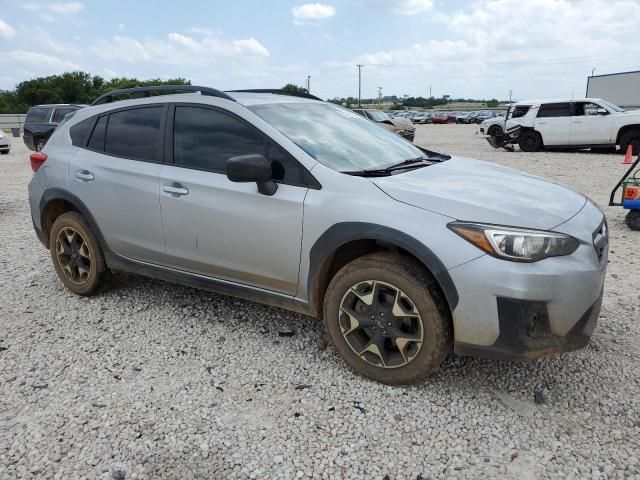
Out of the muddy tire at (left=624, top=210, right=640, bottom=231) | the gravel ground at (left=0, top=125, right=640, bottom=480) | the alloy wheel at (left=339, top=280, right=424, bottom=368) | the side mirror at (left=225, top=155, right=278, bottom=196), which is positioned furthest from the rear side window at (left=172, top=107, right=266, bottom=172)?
the muddy tire at (left=624, top=210, right=640, bottom=231)

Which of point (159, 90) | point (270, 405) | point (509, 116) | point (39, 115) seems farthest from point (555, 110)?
point (39, 115)

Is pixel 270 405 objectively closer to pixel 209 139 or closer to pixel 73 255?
pixel 209 139

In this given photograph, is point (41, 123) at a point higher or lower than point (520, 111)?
lower

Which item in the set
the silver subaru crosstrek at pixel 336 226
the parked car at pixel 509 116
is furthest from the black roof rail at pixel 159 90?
the parked car at pixel 509 116

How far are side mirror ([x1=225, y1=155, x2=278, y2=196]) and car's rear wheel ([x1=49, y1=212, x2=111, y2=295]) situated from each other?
70.3 inches

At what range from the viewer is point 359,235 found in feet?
9.66

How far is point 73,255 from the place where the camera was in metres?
4.45

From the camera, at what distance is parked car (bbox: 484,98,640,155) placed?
15430mm

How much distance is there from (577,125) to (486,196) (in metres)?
15.3

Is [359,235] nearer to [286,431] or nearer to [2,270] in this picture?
[286,431]

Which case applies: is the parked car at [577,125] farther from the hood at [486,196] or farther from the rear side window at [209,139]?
the rear side window at [209,139]

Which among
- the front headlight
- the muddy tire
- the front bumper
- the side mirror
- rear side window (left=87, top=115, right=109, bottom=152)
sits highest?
rear side window (left=87, top=115, right=109, bottom=152)

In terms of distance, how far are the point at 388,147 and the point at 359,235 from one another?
119 centimetres

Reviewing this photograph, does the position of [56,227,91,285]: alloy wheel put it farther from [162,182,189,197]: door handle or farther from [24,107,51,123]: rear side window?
[24,107,51,123]: rear side window
